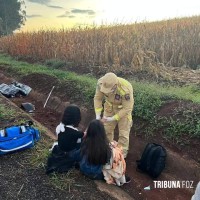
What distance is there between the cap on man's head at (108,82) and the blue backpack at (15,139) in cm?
150

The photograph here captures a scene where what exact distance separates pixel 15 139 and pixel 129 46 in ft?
23.1

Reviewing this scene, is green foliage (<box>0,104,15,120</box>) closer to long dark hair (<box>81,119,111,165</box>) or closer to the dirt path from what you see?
the dirt path

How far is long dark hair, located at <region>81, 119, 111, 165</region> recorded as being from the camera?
5.01 m

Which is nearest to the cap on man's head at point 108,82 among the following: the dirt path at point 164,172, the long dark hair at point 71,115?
the long dark hair at point 71,115

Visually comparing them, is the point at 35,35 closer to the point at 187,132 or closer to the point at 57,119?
the point at 57,119

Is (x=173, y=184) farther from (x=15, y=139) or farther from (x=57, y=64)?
(x=57, y=64)

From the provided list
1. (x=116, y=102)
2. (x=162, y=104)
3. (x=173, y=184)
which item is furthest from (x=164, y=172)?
(x=162, y=104)

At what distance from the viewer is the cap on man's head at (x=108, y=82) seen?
5.67 meters

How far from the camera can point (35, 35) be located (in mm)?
18266

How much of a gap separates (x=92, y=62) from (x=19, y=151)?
7315 mm

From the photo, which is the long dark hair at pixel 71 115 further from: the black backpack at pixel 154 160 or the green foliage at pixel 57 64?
the green foliage at pixel 57 64

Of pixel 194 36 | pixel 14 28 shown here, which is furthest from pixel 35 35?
pixel 14 28

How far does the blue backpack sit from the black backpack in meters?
2.11

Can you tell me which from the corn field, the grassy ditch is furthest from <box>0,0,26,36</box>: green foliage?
the grassy ditch
